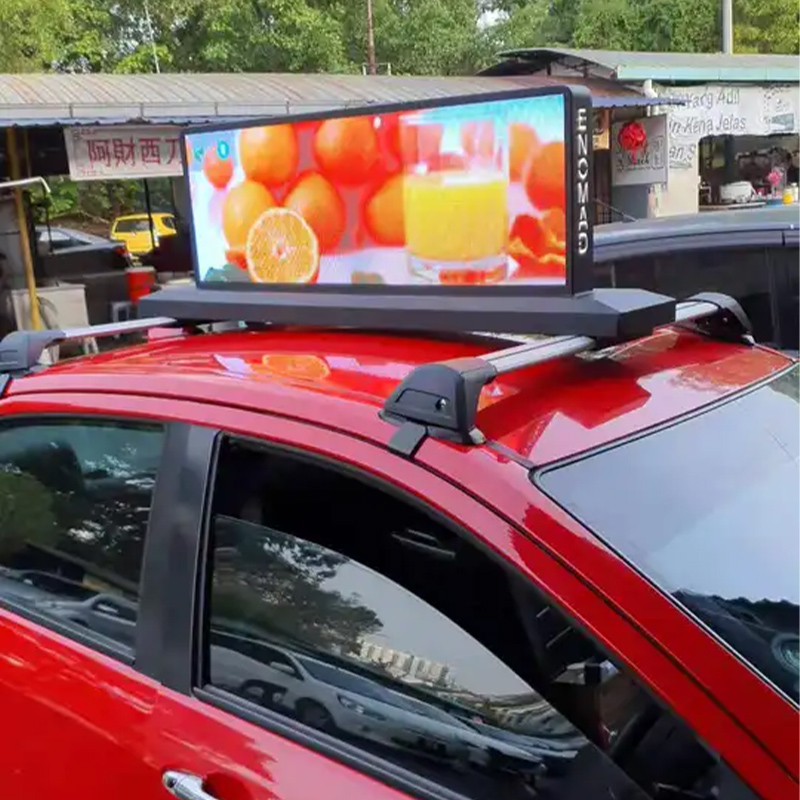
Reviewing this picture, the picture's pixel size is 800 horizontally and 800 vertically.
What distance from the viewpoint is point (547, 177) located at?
1.61m

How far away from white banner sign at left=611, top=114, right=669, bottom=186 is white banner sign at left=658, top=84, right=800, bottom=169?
26cm

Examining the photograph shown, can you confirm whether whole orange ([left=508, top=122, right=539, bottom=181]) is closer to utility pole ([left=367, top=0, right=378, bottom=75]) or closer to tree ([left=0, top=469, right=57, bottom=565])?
tree ([left=0, top=469, right=57, bottom=565])

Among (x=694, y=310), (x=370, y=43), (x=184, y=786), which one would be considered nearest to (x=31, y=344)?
(x=184, y=786)

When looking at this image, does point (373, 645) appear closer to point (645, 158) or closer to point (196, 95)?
point (196, 95)

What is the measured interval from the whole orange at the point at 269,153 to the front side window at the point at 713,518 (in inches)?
40.7

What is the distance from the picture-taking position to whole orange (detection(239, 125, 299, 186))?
6.79 feet

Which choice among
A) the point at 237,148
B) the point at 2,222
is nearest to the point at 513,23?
the point at 2,222

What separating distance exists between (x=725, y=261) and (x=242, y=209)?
8.72 ft

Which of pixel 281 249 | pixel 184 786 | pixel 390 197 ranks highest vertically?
pixel 390 197

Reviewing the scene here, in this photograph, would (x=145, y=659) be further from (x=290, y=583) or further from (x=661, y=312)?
(x=661, y=312)

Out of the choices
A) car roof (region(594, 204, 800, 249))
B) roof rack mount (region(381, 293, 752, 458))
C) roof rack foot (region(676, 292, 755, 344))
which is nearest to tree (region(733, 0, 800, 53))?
car roof (region(594, 204, 800, 249))

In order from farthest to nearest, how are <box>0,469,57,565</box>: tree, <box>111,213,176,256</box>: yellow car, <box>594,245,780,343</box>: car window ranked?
<box>111,213,176,256</box>: yellow car, <box>594,245,780,343</box>: car window, <box>0,469,57,565</box>: tree

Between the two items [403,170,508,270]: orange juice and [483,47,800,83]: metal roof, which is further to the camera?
[483,47,800,83]: metal roof

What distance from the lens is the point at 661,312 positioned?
1681mm
